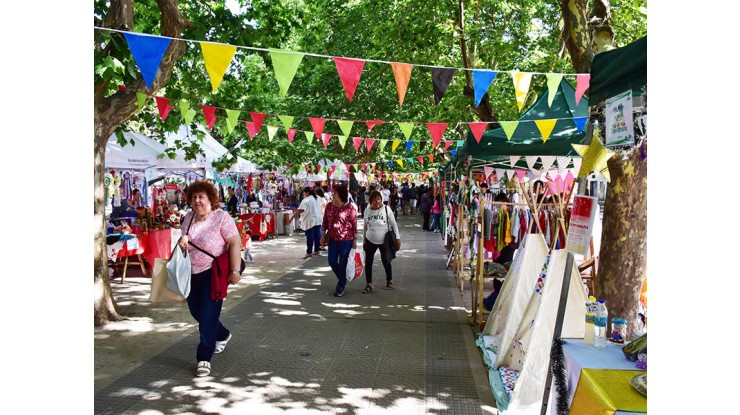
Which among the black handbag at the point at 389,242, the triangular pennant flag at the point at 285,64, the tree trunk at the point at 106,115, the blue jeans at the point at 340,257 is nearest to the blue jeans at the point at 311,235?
the blue jeans at the point at 340,257

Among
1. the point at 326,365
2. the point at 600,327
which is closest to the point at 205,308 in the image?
the point at 326,365

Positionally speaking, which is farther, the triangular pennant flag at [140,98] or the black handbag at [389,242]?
the black handbag at [389,242]

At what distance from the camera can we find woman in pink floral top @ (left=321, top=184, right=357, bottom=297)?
28.0 ft

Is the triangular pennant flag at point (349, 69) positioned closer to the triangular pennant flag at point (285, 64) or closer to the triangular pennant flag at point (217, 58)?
the triangular pennant flag at point (285, 64)

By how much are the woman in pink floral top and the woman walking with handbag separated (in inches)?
135

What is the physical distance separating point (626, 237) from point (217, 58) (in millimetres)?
3799

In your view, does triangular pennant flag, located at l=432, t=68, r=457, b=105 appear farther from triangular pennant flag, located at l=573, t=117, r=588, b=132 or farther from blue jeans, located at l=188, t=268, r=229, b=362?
blue jeans, located at l=188, t=268, r=229, b=362

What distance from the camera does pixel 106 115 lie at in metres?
6.61

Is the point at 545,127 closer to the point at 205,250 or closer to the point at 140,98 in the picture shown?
the point at 205,250

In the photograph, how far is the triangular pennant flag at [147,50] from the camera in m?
4.57

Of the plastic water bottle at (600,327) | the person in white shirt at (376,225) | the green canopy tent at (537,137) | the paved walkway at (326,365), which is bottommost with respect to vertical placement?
the paved walkway at (326,365)

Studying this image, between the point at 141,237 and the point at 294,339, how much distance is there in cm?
517

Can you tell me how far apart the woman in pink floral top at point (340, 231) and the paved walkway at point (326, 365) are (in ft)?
1.75

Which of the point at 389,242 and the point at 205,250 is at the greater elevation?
the point at 205,250
